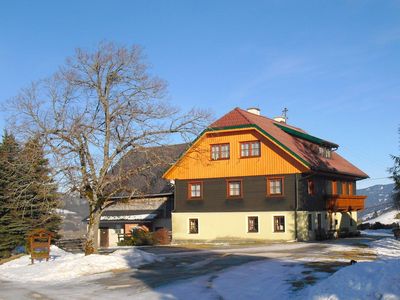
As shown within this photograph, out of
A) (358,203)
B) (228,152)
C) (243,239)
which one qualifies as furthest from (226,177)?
(358,203)

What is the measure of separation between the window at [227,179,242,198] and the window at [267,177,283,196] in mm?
2360

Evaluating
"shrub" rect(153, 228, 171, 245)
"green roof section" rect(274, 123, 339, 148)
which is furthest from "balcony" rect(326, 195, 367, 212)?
"shrub" rect(153, 228, 171, 245)

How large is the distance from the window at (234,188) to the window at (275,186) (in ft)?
7.74

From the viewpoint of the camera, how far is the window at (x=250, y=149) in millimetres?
37875

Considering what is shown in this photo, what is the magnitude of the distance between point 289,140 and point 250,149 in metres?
3.58

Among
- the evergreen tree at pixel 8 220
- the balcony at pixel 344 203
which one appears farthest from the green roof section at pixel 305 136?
the evergreen tree at pixel 8 220

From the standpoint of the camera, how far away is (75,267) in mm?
20953

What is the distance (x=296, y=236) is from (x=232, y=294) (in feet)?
72.5

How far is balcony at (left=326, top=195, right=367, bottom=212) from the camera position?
1551 inches

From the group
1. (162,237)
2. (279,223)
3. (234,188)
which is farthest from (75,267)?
(234,188)

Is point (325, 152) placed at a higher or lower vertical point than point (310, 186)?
higher

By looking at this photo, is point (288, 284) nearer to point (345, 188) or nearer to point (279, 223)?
point (279, 223)

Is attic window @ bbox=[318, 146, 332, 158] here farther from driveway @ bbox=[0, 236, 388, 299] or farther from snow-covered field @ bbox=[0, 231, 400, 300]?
driveway @ bbox=[0, 236, 388, 299]

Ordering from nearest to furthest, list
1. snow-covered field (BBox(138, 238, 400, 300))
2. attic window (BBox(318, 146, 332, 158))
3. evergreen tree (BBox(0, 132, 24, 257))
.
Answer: snow-covered field (BBox(138, 238, 400, 300)), evergreen tree (BBox(0, 132, 24, 257)), attic window (BBox(318, 146, 332, 158))
